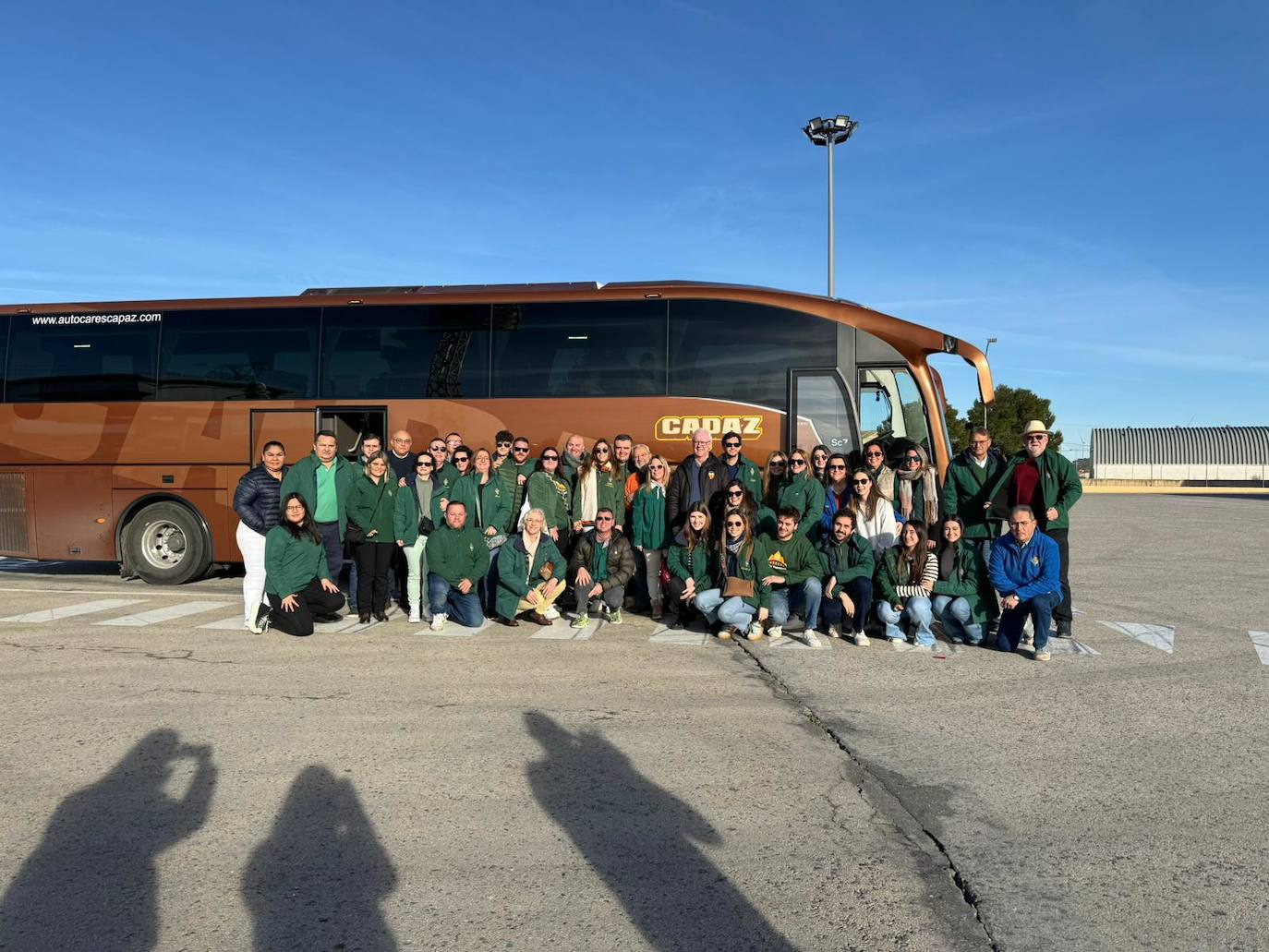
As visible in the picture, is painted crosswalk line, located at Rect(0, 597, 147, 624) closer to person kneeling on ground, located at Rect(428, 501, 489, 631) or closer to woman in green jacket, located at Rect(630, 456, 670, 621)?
person kneeling on ground, located at Rect(428, 501, 489, 631)

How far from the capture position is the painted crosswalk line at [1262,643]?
6887mm

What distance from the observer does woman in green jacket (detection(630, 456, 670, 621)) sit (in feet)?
28.0

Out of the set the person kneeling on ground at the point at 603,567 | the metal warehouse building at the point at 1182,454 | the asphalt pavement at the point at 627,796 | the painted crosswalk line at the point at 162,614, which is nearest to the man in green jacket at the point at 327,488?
the asphalt pavement at the point at 627,796

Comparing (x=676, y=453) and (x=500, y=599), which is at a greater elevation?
(x=676, y=453)

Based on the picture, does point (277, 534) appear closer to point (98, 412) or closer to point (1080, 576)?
point (98, 412)

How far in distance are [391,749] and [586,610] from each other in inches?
156

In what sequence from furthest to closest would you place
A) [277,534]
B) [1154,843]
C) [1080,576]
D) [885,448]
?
[1080,576] < [885,448] < [277,534] < [1154,843]

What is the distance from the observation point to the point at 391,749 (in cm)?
455

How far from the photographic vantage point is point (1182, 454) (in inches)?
2291

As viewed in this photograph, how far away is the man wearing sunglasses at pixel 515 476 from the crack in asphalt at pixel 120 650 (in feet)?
10.1

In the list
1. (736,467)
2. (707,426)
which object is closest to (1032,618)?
(736,467)

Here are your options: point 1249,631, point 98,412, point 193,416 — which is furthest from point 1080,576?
point 98,412

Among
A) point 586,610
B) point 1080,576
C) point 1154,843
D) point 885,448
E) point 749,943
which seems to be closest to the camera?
point 749,943

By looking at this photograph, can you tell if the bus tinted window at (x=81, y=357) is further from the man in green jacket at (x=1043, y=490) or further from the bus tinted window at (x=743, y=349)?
the man in green jacket at (x=1043, y=490)
